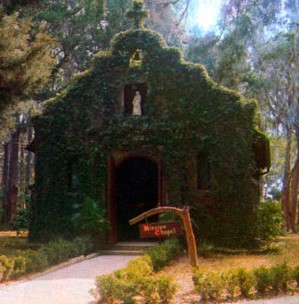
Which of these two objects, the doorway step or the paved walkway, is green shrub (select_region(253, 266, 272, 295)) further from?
the doorway step

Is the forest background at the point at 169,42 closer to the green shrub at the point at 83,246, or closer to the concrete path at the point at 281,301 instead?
the green shrub at the point at 83,246

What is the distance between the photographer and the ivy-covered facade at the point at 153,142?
56.0ft

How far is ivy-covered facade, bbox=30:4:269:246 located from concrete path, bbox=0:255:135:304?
469 centimetres

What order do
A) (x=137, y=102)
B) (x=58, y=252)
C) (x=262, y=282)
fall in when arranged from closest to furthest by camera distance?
1. (x=262, y=282)
2. (x=58, y=252)
3. (x=137, y=102)

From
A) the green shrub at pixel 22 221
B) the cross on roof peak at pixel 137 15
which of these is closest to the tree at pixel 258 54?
the cross on roof peak at pixel 137 15

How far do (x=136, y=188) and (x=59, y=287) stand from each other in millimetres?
11104

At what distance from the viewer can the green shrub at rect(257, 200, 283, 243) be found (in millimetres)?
16797

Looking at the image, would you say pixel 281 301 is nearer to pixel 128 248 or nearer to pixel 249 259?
pixel 249 259

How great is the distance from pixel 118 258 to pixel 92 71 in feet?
23.3

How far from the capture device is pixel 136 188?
69.2 ft

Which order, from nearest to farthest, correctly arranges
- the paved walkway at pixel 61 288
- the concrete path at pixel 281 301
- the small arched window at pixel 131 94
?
the concrete path at pixel 281 301 → the paved walkway at pixel 61 288 → the small arched window at pixel 131 94

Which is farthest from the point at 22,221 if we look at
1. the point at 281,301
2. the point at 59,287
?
the point at 281,301

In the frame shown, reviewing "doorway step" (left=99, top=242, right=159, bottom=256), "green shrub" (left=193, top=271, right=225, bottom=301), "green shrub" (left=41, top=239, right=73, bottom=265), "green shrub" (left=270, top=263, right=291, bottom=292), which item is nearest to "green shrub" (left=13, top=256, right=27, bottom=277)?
"green shrub" (left=41, top=239, right=73, bottom=265)

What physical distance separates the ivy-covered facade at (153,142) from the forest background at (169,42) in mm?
1610
